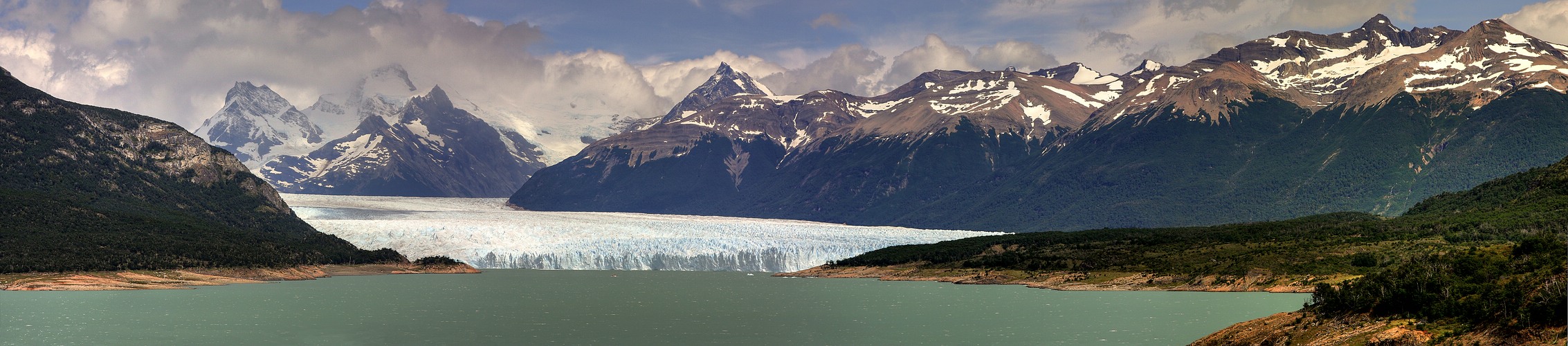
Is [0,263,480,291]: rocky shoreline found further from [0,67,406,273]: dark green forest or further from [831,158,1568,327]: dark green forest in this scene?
[831,158,1568,327]: dark green forest

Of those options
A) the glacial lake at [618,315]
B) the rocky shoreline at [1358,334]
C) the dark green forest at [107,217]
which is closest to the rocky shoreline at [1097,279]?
the glacial lake at [618,315]

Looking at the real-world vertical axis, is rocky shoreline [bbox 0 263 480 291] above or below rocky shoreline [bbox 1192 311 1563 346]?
above

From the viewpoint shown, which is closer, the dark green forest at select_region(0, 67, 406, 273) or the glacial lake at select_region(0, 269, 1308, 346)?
the glacial lake at select_region(0, 269, 1308, 346)

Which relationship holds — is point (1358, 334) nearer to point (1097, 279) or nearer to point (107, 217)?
point (1097, 279)

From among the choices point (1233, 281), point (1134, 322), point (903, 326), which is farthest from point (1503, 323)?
point (1233, 281)

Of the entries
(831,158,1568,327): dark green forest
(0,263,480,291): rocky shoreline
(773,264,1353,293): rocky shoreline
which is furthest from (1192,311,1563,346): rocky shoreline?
(0,263,480,291): rocky shoreline

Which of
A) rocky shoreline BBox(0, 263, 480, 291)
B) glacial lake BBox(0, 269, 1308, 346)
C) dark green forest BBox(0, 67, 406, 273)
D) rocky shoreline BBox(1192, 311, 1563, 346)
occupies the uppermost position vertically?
dark green forest BBox(0, 67, 406, 273)

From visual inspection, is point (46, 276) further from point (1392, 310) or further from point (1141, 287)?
point (1392, 310)
